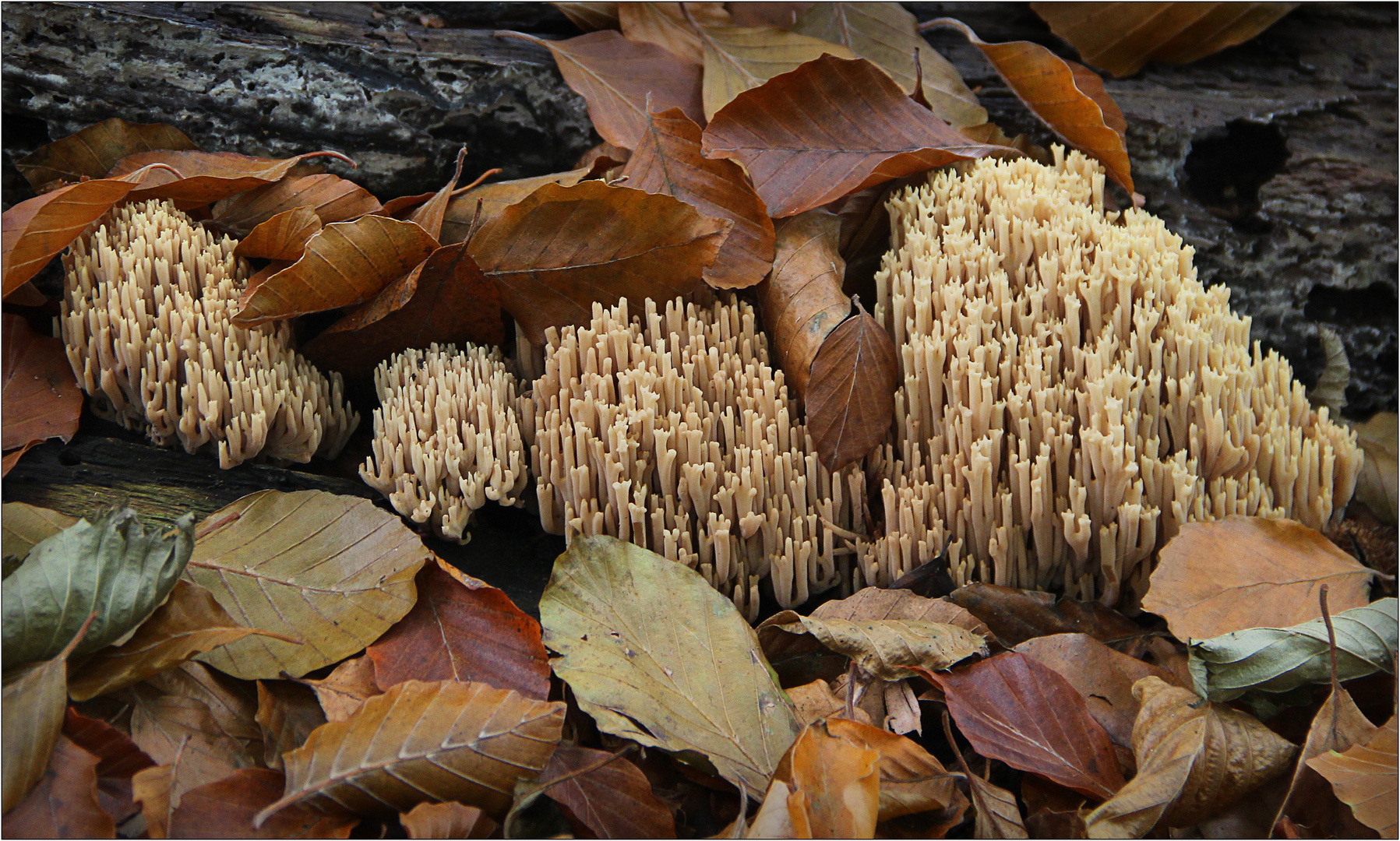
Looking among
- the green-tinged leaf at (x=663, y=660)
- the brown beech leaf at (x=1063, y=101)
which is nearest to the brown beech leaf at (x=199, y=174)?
the green-tinged leaf at (x=663, y=660)

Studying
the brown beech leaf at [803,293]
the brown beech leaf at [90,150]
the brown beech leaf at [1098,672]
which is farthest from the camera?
the brown beech leaf at [90,150]

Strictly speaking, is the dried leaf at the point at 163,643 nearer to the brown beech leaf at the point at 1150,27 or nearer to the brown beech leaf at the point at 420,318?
the brown beech leaf at the point at 420,318

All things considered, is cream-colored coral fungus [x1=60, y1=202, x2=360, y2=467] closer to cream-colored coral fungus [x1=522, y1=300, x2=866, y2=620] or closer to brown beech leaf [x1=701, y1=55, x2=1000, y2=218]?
cream-colored coral fungus [x1=522, y1=300, x2=866, y2=620]

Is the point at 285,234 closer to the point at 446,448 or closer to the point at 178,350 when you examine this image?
the point at 178,350

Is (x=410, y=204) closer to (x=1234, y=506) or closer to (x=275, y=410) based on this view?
(x=275, y=410)

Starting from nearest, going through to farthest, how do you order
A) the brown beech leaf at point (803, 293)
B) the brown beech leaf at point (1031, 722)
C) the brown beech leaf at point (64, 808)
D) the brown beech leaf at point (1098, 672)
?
the brown beech leaf at point (64, 808) → the brown beech leaf at point (1031, 722) → the brown beech leaf at point (1098, 672) → the brown beech leaf at point (803, 293)

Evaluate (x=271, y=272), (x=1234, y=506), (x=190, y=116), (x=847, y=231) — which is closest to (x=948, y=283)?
(x=847, y=231)

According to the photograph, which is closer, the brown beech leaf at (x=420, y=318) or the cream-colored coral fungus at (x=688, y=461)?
the cream-colored coral fungus at (x=688, y=461)

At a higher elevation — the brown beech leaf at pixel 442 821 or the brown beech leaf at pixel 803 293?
the brown beech leaf at pixel 803 293
